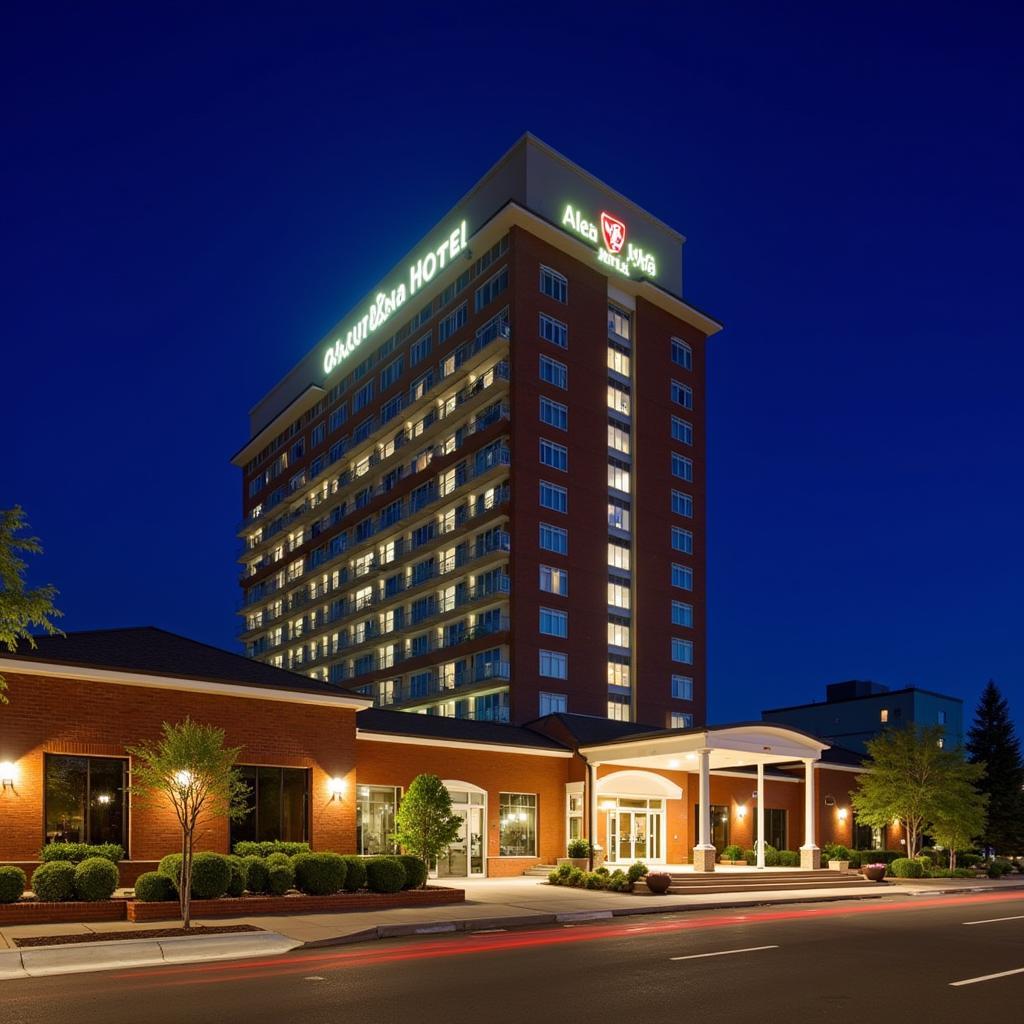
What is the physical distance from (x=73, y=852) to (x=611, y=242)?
57762 millimetres

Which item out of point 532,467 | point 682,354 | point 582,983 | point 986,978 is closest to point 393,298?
point 682,354

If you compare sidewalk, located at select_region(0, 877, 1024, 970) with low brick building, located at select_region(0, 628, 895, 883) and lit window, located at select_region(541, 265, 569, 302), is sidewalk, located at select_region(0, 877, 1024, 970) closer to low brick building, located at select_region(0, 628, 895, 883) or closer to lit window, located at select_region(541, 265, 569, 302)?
low brick building, located at select_region(0, 628, 895, 883)

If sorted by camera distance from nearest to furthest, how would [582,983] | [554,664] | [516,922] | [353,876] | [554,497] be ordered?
1. [582,983]
2. [516,922]
3. [353,876]
4. [554,664]
5. [554,497]

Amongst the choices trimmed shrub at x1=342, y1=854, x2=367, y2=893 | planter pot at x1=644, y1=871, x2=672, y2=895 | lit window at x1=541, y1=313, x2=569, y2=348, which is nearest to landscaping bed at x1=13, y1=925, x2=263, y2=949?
trimmed shrub at x1=342, y1=854, x2=367, y2=893

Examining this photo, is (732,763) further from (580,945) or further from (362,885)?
(580,945)

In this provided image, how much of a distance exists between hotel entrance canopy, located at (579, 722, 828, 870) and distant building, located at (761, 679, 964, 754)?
48.4m

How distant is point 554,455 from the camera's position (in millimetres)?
67938

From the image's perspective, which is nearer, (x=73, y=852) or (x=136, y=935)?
(x=136, y=935)

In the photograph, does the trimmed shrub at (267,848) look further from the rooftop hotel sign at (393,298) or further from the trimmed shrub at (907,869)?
the rooftop hotel sign at (393,298)

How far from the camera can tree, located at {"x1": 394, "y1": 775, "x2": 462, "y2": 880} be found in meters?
30.4

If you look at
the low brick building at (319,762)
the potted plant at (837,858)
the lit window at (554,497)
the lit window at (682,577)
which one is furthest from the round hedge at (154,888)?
the lit window at (682,577)

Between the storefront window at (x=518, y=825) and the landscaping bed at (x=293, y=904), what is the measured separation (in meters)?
13.0

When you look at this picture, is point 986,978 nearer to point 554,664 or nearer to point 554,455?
point 554,664

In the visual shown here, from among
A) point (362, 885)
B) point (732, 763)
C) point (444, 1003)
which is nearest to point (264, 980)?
point (444, 1003)
